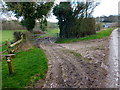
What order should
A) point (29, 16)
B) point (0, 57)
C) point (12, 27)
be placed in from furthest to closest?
point (29, 16)
point (12, 27)
point (0, 57)

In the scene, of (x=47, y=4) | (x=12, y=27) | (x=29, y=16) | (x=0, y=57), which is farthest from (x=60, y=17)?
(x=0, y=57)

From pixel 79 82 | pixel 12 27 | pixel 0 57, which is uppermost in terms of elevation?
pixel 12 27

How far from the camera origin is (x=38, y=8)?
44.4 ft

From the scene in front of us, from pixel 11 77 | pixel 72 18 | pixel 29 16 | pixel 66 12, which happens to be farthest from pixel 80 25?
pixel 11 77

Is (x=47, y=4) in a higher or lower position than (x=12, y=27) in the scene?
higher

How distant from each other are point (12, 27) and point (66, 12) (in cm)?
749

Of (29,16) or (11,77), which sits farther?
(29,16)

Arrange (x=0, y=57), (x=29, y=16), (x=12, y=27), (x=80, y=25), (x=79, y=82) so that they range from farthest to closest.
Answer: (x=29, y=16)
(x=80, y=25)
(x=12, y=27)
(x=0, y=57)
(x=79, y=82)

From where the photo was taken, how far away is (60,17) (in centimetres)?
1430

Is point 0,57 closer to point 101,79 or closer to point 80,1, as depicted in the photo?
point 101,79

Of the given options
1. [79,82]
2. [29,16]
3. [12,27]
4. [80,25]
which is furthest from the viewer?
[29,16]

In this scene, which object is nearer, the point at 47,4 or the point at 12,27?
the point at 12,27

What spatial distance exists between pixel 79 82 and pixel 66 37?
11832 millimetres

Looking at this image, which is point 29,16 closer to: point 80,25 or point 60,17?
point 60,17
